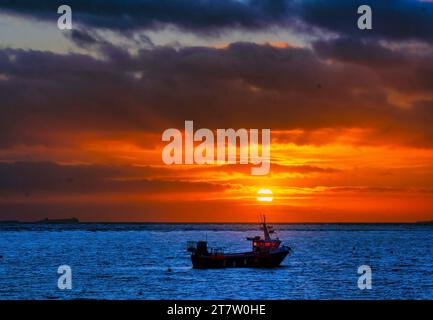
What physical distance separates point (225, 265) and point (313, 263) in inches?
929

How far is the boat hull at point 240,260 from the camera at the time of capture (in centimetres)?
10038

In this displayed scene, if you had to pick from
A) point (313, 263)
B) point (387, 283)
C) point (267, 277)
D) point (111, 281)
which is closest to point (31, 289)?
point (111, 281)

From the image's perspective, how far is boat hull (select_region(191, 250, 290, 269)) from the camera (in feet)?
329

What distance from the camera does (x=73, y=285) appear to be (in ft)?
261

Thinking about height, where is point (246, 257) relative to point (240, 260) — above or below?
above

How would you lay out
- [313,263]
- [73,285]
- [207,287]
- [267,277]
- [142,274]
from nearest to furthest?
[207,287], [73,285], [267,277], [142,274], [313,263]

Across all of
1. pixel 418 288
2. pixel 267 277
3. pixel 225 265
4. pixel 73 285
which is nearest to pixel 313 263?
pixel 225 265

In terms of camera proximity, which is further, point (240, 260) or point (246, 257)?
point (240, 260)

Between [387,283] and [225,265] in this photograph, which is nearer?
[387,283]

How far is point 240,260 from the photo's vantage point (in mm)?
102312
